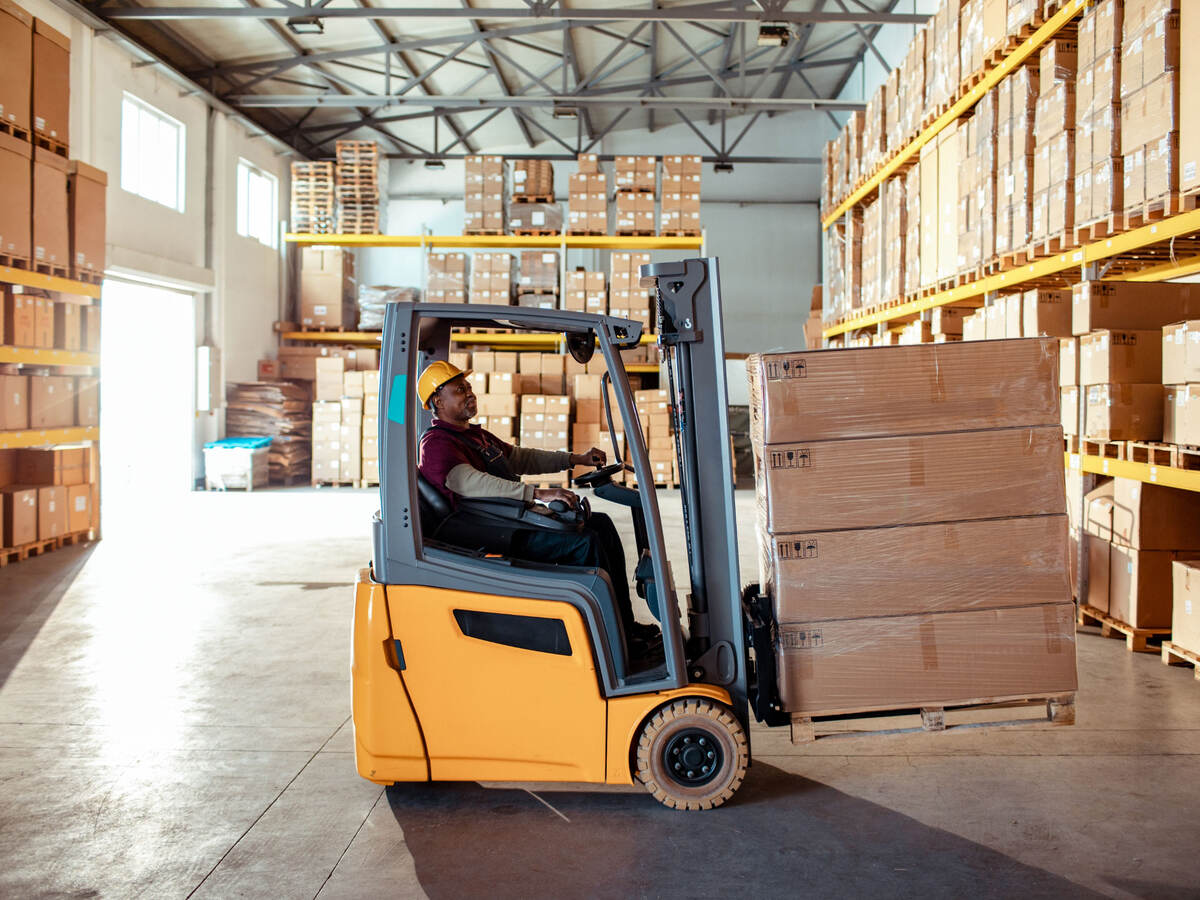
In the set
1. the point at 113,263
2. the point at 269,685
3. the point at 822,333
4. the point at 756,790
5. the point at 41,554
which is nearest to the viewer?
the point at 756,790

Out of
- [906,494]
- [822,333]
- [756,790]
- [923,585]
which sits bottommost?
[756,790]

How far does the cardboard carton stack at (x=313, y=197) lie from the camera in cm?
1616

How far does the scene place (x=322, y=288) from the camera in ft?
54.2

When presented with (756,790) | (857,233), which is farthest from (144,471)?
(756,790)

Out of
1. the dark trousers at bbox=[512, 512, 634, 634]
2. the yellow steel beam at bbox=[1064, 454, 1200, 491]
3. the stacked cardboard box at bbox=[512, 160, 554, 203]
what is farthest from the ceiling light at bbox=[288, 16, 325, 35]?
the dark trousers at bbox=[512, 512, 634, 634]

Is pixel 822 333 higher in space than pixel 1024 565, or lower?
higher

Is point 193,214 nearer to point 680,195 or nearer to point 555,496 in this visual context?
point 680,195

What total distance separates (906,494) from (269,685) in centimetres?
318

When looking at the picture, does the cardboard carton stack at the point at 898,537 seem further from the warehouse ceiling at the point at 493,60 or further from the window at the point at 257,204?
the window at the point at 257,204

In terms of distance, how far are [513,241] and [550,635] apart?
1307 cm

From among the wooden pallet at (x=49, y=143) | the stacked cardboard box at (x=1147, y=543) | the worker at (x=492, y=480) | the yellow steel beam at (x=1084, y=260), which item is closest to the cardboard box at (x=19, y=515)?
the wooden pallet at (x=49, y=143)

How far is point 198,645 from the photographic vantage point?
5.51m

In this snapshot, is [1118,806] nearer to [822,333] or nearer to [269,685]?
[269,685]

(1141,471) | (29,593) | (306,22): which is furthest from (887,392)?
(306,22)
